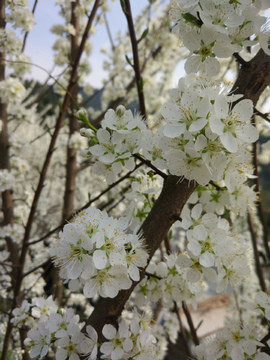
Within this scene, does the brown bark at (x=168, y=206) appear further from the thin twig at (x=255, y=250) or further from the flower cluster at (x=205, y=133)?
the thin twig at (x=255, y=250)

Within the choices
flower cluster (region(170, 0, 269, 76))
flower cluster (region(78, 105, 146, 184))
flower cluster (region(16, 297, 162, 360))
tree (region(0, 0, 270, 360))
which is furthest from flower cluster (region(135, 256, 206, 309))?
flower cluster (region(170, 0, 269, 76))

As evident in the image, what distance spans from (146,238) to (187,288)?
336 millimetres

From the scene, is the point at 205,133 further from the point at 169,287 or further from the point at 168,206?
the point at 169,287

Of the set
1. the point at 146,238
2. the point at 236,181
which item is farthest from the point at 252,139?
the point at 146,238

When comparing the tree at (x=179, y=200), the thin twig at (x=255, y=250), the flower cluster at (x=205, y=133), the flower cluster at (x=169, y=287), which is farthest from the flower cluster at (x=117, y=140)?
the thin twig at (x=255, y=250)

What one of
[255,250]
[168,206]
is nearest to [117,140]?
[168,206]

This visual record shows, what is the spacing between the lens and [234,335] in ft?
2.63

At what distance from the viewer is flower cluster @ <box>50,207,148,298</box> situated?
563 mm

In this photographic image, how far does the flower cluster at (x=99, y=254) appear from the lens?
0.56 metres

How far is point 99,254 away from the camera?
555 millimetres

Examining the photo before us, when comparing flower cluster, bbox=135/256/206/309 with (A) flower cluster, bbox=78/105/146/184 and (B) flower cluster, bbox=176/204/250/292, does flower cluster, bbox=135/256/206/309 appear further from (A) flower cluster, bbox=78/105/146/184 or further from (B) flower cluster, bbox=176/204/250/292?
(A) flower cluster, bbox=78/105/146/184

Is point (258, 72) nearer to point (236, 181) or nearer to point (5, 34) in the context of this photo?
point (236, 181)

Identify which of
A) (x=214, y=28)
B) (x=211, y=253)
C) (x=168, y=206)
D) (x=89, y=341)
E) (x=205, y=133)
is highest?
(x=214, y=28)

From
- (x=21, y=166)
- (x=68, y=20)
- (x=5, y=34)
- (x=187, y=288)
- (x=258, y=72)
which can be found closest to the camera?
(x=258, y=72)
